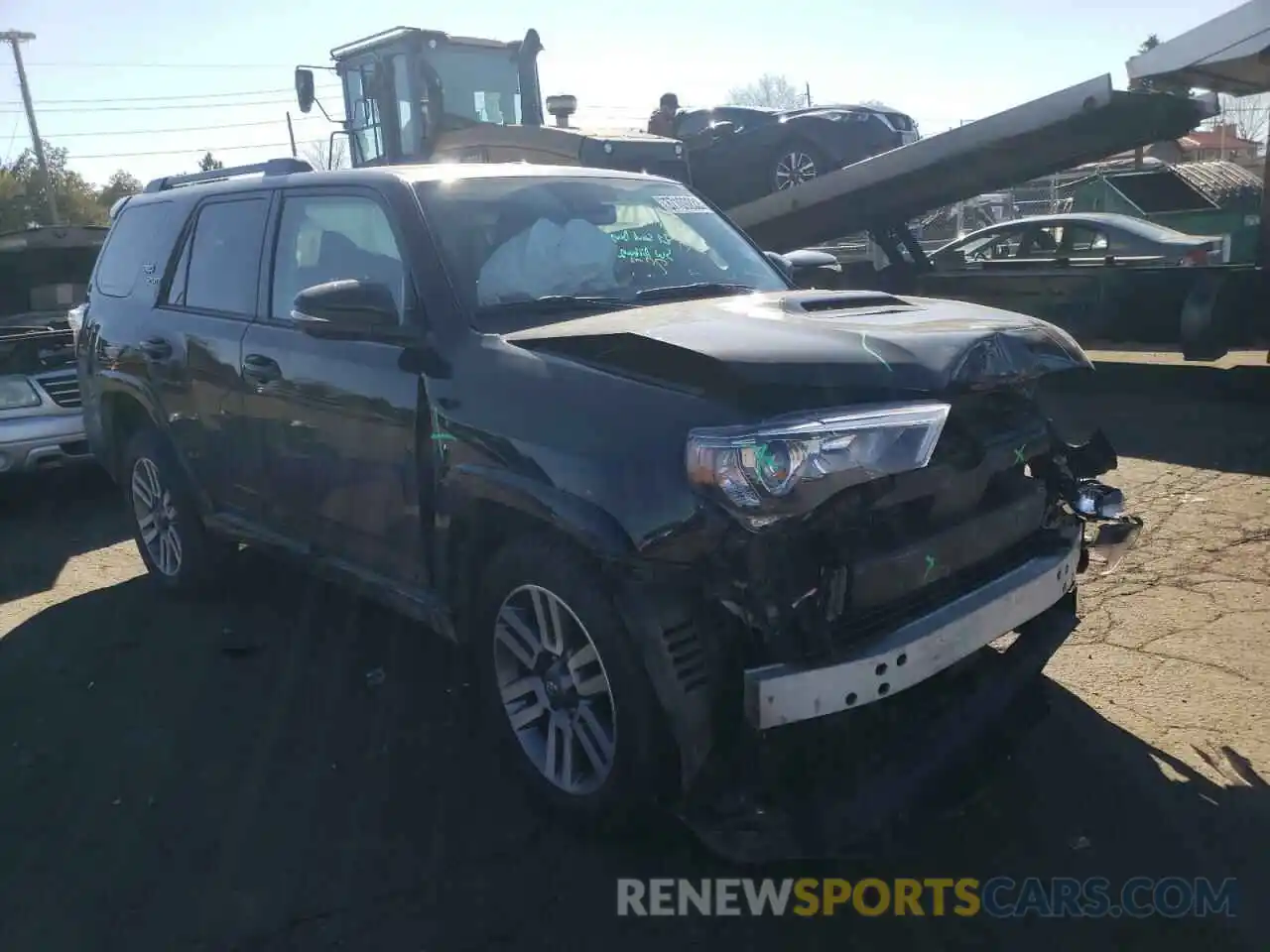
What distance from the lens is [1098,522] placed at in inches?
150

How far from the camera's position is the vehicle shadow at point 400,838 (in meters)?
2.78

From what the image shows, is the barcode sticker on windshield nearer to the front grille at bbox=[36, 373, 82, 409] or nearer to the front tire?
the front tire

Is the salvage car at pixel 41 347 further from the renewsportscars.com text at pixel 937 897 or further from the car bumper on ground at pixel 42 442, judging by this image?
the renewsportscars.com text at pixel 937 897

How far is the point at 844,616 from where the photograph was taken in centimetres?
269

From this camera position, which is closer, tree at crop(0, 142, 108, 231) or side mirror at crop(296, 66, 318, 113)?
side mirror at crop(296, 66, 318, 113)

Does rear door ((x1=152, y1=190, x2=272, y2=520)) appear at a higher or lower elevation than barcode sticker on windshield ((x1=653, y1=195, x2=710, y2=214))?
lower

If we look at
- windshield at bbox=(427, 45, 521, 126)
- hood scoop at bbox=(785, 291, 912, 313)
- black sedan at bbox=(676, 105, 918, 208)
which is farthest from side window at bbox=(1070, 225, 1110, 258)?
hood scoop at bbox=(785, 291, 912, 313)

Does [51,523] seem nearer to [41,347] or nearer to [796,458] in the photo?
[41,347]

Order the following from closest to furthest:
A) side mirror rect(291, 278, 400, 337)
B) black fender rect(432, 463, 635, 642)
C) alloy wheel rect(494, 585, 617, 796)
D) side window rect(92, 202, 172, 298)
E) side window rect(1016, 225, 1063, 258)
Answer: black fender rect(432, 463, 635, 642) → alloy wheel rect(494, 585, 617, 796) → side mirror rect(291, 278, 400, 337) → side window rect(92, 202, 172, 298) → side window rect(1016, 225, 1063, 258)

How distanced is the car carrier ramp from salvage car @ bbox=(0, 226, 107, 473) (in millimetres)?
6156

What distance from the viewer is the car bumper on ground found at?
23.7 feet

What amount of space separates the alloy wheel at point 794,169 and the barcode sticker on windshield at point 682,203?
24.0 feet

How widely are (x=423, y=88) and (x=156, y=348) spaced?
6.76m

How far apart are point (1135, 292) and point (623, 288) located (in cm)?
638
